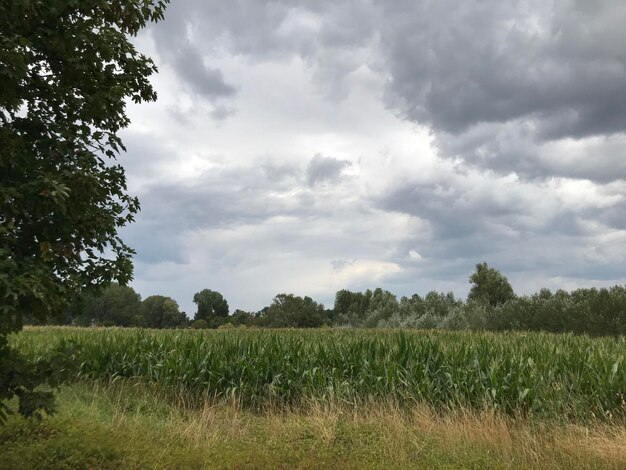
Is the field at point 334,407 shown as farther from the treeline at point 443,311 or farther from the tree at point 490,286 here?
the tree at point 490,286

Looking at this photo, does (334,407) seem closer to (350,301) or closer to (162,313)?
(350,301)

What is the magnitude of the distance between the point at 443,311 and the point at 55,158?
170 feet

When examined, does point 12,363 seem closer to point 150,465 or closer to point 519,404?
point 150,465

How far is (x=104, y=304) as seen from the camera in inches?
4316

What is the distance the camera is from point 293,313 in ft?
246

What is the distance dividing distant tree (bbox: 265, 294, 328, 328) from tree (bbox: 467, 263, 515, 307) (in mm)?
24613

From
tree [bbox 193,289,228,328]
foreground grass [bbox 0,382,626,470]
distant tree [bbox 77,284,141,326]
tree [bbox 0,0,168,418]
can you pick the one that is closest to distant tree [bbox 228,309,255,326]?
tree [bbox 193,289,228,328]

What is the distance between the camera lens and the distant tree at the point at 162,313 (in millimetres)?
111625

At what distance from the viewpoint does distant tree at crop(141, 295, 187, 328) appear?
11162cm

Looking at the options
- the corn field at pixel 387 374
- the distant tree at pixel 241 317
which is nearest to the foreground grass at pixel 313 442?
the corn field at pixel 387 374

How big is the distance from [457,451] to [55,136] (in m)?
8.85

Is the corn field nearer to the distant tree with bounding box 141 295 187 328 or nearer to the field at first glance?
the field

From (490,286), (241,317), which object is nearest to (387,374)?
(490,286)

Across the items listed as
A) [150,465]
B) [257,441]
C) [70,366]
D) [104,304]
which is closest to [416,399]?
[257,441]
